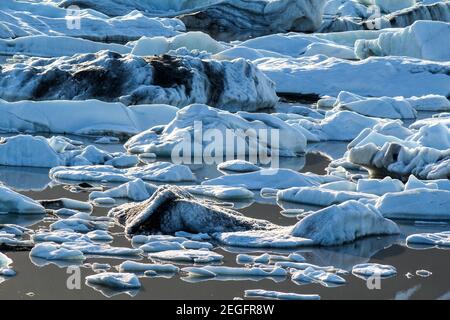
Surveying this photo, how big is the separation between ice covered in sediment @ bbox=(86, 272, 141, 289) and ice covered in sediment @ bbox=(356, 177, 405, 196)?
3082 millimetres

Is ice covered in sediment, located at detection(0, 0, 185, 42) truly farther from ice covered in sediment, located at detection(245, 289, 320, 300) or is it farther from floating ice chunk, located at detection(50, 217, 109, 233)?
ice covered in sediment, located at detection(245, 289, 320, 300)

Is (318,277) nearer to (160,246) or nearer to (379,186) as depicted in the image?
(160,246)

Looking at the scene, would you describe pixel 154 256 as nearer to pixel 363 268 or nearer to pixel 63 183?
pixel 363 268

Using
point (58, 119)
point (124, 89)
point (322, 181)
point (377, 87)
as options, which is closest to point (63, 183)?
point (322, 181)

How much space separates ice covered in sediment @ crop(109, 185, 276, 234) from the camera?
6812 millimetres

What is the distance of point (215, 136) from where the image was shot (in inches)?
407

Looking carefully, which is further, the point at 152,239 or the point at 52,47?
the point at 52,47

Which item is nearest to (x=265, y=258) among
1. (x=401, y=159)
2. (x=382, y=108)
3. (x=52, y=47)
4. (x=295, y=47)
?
(x=401, y=159)

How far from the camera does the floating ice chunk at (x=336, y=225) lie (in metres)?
6.71

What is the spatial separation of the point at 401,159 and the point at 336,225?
3.17 meters

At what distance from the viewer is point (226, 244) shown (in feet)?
21.7

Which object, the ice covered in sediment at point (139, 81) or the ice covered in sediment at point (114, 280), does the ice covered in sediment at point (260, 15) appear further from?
the ice covered in sediment at point (114, 280)

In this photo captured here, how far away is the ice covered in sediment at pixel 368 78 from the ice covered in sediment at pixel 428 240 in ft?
30.0

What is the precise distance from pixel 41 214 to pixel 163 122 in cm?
455
